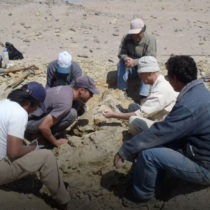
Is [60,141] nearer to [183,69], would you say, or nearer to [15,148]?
[15,148]

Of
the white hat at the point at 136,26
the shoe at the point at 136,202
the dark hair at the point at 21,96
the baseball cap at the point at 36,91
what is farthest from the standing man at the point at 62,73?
the shoe at the point at 136,202

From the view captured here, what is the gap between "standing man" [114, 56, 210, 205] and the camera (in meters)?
3.00

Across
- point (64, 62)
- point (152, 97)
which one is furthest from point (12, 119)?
point (64, 62)

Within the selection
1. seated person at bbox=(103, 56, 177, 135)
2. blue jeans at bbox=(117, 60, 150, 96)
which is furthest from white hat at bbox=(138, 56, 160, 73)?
blue jeans at bbox=(117, 60, 150, 96)

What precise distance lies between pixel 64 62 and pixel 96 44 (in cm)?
540

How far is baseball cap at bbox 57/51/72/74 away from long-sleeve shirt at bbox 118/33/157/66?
1375 mm

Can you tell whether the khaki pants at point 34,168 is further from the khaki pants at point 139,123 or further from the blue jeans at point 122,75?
the blue jeans at point 122,75

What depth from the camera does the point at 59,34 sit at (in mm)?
11523

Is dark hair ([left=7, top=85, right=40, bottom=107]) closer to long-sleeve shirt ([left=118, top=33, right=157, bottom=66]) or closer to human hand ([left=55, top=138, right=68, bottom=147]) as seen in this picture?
human hand ([left=55, top=138, right=68, bottom=147])

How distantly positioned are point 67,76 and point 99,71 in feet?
6.98

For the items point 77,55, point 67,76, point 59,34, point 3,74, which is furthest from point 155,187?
point 59,34

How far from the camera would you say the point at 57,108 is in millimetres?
4426

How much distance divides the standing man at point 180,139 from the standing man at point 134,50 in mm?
2876

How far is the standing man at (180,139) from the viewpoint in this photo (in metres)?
3.00
